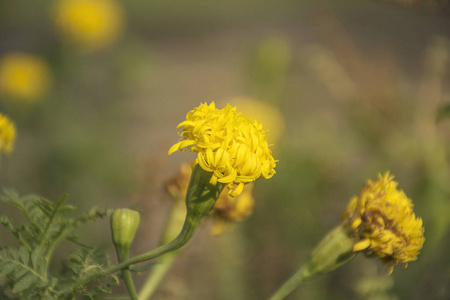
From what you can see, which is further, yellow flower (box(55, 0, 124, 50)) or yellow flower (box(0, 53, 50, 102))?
yellow flower (box(55, 0, 124, 50))

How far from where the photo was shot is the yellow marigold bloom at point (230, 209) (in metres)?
1.09

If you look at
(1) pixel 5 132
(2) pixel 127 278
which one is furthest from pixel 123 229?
(1) pixel 5 132

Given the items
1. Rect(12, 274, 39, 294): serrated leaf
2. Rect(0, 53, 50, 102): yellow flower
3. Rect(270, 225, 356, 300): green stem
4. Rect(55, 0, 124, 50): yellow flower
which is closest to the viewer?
Rect(12, 274, 39, 294): serrated leaf

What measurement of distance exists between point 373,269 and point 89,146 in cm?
202

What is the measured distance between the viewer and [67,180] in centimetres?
A: 278

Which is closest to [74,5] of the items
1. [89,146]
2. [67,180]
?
[89,146]

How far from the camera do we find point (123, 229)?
785 mm

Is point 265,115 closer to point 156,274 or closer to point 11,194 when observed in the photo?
point 156,274

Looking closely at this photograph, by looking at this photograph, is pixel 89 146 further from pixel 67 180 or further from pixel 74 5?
pixel 74 5

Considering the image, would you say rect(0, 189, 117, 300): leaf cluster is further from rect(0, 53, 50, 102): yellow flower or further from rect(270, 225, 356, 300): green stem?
rect(0, 53, 50, 102): yellow flower

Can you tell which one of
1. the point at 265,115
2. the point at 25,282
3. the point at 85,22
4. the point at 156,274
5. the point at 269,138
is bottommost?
the point at 25,282

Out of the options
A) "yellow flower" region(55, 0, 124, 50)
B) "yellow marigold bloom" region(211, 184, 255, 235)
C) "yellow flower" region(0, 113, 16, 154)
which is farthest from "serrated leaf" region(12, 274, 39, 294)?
"yellow flower" region(55, 0, 124, 50)

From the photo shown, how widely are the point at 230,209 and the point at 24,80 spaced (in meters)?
2.41

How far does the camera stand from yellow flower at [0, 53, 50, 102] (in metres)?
3.11
